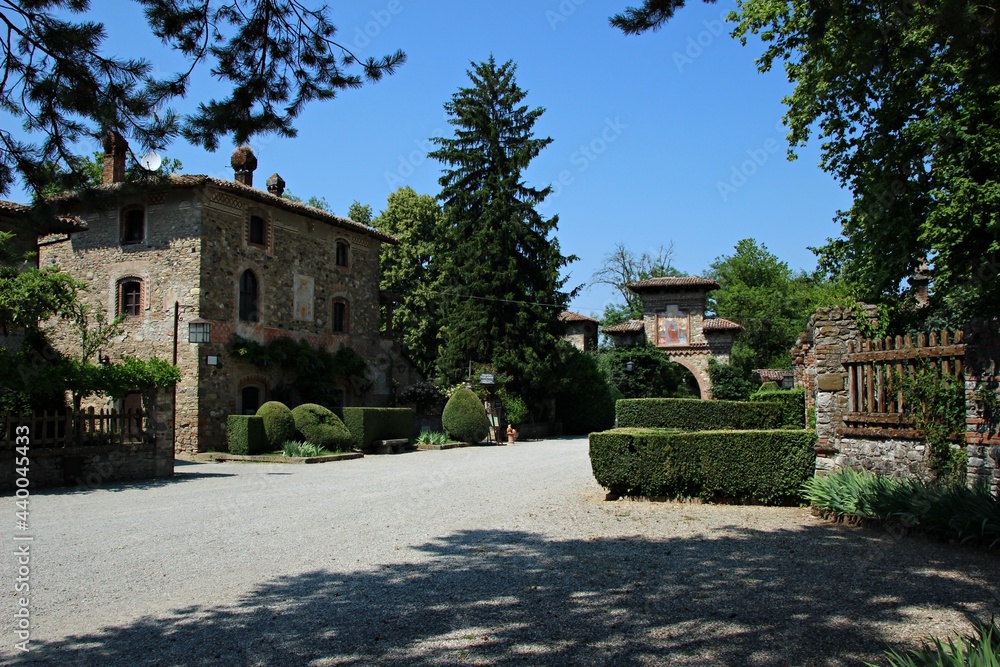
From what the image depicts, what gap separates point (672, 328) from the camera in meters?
40.4

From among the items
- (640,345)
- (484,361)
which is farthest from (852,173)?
(640,345)

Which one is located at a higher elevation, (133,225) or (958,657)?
(133,225)

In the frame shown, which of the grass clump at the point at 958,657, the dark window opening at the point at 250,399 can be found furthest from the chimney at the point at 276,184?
the grass clump at the point at 958,657

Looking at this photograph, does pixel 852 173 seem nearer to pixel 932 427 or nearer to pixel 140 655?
pixel 932 427

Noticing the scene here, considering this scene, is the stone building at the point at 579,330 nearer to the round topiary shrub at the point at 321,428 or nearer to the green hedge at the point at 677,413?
the green hedge at the point at 677,413

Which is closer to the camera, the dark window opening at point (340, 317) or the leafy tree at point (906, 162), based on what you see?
the leafy tree at point (906, 162)

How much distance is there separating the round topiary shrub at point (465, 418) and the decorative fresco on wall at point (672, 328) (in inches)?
681

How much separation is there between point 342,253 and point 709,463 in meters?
20.2

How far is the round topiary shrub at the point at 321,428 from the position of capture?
2000 centimetres

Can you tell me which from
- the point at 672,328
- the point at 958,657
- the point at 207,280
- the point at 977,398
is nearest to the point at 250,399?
the point at 207,280

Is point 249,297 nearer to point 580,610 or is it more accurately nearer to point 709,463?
point 709,463

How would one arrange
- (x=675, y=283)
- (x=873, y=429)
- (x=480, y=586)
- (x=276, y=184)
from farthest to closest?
(x=675, y=283) → (x=276, y=184) → (x=873, y=429) → (x=480, y=586)

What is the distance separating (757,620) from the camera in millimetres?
4801

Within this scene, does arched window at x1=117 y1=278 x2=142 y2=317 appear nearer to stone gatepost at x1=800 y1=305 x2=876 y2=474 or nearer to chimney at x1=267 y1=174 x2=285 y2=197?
chimney at x1=267 y1=174 x2=285 y2=197
